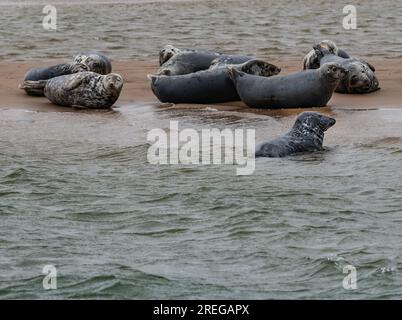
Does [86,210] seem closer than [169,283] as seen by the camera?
No

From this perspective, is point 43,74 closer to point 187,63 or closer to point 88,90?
point 88,90

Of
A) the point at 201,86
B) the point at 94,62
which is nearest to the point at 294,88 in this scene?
the point at 201,86

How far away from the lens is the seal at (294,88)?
10.8 m

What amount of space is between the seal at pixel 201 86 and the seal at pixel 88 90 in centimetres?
46

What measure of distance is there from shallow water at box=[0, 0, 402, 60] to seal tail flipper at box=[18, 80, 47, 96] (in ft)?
10.8

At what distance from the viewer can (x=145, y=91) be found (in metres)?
12.4

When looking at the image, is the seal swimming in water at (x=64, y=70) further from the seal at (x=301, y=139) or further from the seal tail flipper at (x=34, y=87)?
the seal at (x=301, y=139)

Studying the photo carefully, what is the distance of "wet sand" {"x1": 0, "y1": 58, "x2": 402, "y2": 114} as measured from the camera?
11297mm

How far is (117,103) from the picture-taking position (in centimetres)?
1173

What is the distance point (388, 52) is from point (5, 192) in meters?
8.69

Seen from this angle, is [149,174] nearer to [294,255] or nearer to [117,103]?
[294,255]

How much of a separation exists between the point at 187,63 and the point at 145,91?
1.90 feet
